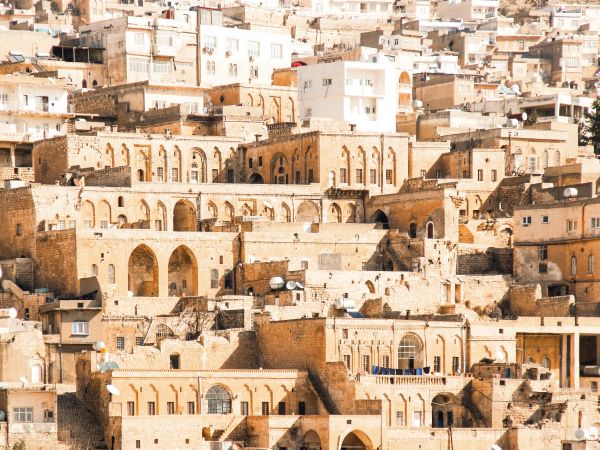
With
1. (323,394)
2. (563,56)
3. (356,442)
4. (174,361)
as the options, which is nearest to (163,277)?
(174,361)

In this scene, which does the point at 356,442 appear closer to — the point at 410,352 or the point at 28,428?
the point at 410,352

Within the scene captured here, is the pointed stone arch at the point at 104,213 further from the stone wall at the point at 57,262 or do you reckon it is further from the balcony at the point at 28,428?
the balcony at the point at 28,428

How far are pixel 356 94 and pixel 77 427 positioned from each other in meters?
32.5

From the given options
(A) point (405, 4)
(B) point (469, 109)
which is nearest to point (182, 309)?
(B) point (469, 109)

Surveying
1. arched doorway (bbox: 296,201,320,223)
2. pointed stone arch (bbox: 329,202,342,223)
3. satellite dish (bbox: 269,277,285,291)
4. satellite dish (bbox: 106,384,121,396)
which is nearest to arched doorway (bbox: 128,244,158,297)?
satellite dish (bbox: 269,277,285,291)

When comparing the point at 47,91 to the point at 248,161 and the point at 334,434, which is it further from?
the point at 334,434

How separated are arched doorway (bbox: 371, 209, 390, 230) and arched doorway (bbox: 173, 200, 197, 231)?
7.95 metres

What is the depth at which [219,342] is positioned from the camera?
7256cm

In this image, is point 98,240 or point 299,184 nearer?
point 98,240

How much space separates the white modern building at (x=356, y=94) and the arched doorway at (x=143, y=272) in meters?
17.7

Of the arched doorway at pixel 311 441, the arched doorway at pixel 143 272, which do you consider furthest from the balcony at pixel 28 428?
the arched doorway at pixel 143 272

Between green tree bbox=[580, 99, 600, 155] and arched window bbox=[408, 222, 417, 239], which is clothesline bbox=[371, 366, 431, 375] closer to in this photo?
arched window bbox=[408, 222, 417, 239]

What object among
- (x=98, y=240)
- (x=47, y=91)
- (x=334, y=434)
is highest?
(x=47, y=91)

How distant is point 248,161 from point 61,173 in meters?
9.07
